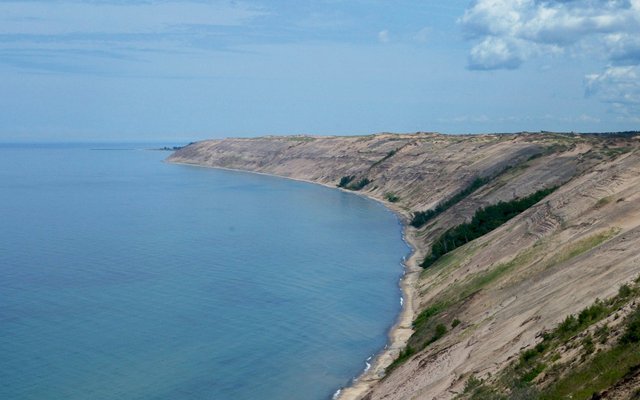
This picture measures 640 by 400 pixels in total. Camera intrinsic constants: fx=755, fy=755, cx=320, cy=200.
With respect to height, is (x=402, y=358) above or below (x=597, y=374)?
below

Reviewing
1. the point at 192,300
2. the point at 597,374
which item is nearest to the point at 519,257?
the point at 192,300

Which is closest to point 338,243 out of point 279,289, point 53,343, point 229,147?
point 279,289

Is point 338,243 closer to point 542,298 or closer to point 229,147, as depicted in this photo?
point 542,298

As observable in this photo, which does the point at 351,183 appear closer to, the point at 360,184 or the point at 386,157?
the point at 360,184

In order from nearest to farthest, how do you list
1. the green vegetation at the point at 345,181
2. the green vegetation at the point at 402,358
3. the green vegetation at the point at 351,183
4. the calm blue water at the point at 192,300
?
the green vegetation at the point at 402,358 → the calm blue water at the point at 192,300 → the green vegetation at the point at 351,183 → the green vegetation at the point at 345,181

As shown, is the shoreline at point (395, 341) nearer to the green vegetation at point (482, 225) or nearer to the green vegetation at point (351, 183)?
the green vegetation at point (482, 225)

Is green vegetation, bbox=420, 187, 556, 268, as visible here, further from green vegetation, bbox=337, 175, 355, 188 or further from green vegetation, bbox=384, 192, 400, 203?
green vegetation, bbox=337, 175, 355, 188

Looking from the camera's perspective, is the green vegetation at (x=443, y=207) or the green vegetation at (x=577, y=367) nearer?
the green vegetation at (x=577, y=367)

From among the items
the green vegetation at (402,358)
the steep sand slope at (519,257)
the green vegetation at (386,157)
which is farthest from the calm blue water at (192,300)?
the green vegetation at (386,157)

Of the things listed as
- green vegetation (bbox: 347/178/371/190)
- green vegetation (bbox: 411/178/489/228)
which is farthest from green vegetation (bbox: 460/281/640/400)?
green vegetation (bbox: 347/178/371/190)
